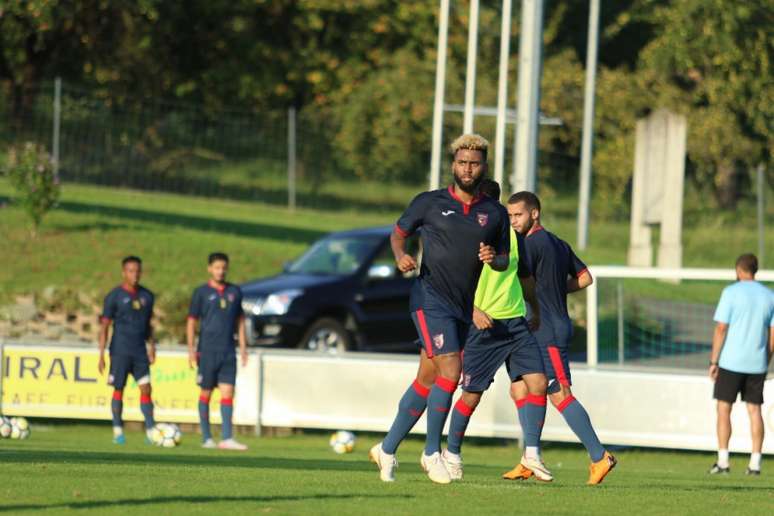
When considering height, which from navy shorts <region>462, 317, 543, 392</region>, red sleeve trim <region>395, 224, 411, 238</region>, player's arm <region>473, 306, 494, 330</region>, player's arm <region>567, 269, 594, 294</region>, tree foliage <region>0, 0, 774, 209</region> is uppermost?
tree foliage <region>0, 0, 774, 209</region>

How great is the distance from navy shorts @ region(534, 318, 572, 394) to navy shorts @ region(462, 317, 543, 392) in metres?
0.73

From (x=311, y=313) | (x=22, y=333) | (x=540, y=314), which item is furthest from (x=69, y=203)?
(x=540, y=314)

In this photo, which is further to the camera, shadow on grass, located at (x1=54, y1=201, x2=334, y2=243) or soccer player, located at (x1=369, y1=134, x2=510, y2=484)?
shadow on grass, located at (x1=54, y1=201, x2=334, y2=243)

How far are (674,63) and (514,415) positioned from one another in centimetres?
2533

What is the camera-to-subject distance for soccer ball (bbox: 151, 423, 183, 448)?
15.8 m

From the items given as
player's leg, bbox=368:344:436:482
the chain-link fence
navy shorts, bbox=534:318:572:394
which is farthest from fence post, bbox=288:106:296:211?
player's leg, bbox=368:344:436:482

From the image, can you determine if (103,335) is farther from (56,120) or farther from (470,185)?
(56,120)

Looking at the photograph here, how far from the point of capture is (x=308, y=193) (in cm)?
3459

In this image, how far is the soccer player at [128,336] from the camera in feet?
54.7

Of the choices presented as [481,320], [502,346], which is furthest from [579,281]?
[481,320]

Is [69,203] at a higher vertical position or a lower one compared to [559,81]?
lower

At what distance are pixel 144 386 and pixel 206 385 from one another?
793mm

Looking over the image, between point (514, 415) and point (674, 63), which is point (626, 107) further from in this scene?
point (514, 415)

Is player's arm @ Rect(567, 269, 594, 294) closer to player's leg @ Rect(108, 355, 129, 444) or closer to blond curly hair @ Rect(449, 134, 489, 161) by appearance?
blond curly hair @ Rect(449, 134, 489, 161)
